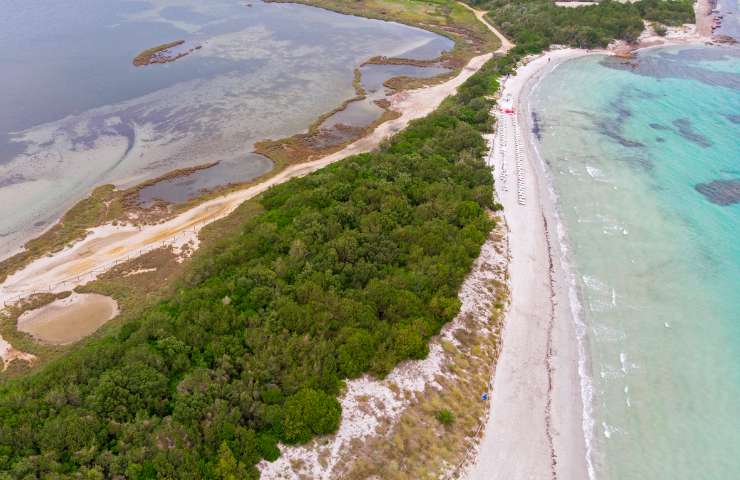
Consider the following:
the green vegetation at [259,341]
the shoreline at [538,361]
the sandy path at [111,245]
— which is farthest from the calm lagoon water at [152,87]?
the shoreline at [538,361]

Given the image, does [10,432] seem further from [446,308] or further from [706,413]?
[706,413]

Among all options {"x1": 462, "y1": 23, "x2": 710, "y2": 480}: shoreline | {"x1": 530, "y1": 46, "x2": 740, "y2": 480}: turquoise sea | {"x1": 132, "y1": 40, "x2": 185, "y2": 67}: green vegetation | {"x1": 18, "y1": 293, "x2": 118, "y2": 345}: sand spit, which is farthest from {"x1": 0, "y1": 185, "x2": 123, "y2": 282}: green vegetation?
{"x1": 530, "y1": 46, "x2": 740, "y2": 480}: turquoise sea

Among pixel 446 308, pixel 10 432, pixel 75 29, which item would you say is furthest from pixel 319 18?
pixel 10 432

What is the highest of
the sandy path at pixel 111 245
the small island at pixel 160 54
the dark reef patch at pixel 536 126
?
the small island at pixel 160 54

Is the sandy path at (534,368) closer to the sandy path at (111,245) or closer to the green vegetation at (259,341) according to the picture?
the green vegetation at (259,341)

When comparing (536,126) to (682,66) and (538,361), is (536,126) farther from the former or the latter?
(682,66)

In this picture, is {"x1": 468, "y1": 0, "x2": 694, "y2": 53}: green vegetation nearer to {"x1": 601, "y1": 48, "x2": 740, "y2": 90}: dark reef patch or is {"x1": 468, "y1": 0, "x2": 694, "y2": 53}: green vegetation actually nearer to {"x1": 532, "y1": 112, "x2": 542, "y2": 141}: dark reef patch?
{"x1": 601, "y1": 48, "x2": 740, "y2": 90}: dark reef patch

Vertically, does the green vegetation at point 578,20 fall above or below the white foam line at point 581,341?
above
